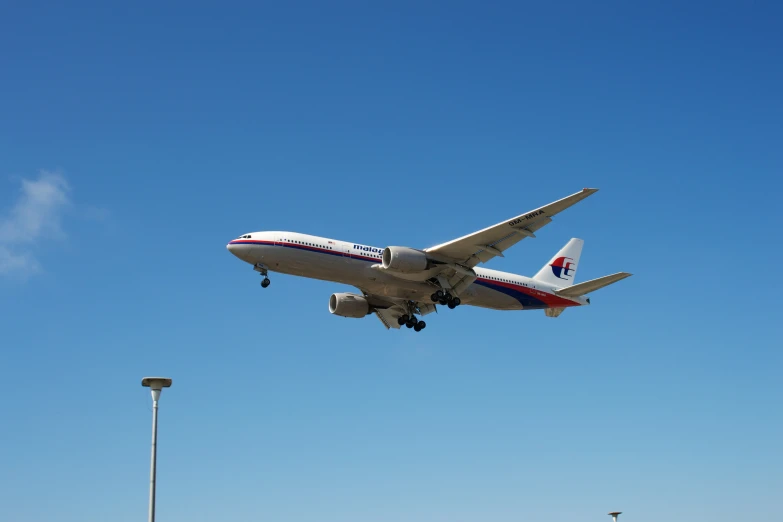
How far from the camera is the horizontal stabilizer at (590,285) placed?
1699 inches

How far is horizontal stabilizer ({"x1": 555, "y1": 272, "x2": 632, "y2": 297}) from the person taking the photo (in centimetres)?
4316

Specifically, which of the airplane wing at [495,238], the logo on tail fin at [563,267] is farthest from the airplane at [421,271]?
the logo on tail fin at [563,267]

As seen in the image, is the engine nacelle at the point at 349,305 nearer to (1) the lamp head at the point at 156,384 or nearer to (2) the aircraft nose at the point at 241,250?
(2) the aircraft nose at the point at 241,250

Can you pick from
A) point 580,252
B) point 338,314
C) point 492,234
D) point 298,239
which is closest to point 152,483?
point 298,239

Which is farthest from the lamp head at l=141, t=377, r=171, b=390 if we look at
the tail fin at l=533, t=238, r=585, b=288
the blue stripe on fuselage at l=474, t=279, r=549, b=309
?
the tail fin at l=533, t=238, r=585, b=288

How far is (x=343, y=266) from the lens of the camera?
41500mm

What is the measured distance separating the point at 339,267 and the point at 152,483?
2257 centimetres

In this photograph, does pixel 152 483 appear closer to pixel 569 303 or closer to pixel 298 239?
pixel 298 239

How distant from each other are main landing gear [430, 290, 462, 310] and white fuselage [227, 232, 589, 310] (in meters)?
0.62

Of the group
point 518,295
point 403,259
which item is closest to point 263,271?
point 403,259

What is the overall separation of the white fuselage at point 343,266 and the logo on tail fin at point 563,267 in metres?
5.30

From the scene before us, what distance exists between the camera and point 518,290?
47.4 meters

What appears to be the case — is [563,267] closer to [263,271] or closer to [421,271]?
[421,271]

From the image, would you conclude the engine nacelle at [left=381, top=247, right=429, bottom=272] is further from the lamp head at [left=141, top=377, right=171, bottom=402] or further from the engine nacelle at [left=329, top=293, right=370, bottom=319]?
the lamp head at [left=141, top=377, right=171, bottom=402]
